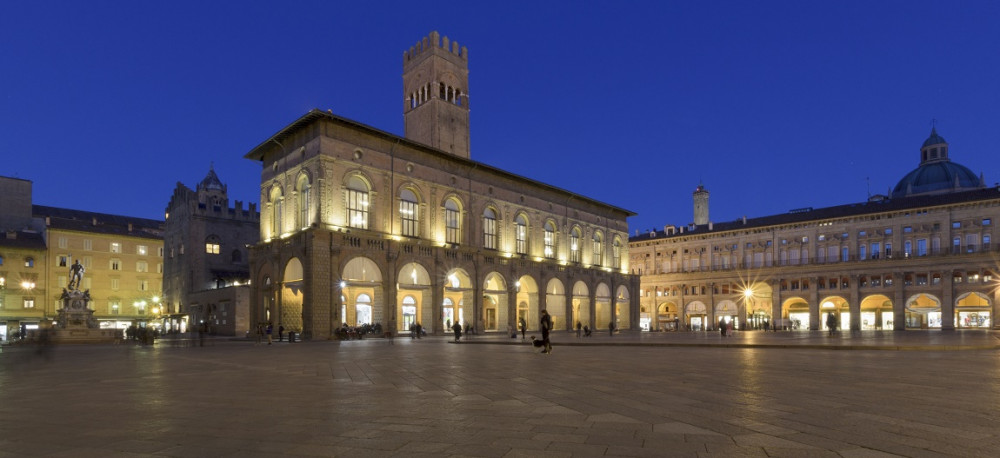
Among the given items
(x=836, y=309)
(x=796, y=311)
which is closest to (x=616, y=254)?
(x=796, y=311)

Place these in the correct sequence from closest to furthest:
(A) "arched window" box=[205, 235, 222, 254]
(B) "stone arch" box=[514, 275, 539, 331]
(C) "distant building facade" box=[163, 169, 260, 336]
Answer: (B) "stone arch" box=[514, 275, 539, 331]
(C) "distant building facade" box=[163, 169, 260, 336]
(A) "arched window" box=[205, 235, 222, 254]

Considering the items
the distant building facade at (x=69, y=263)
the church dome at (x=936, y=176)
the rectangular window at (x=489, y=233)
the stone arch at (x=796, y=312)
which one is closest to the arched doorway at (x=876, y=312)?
the stone arch at (x=796, y=312)

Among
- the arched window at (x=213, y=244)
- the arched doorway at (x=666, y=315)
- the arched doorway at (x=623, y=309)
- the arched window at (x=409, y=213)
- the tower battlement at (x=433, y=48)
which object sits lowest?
the arched doorway at (x=666, y=315)

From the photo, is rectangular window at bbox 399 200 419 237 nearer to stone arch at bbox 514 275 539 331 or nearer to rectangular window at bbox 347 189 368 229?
rectangular window at bbox 347 189 368 229

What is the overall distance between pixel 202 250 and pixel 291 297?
2319 centimetres

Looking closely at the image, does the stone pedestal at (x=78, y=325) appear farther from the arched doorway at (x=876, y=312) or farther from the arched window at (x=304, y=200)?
the arched doorway at (x=876, y=312)

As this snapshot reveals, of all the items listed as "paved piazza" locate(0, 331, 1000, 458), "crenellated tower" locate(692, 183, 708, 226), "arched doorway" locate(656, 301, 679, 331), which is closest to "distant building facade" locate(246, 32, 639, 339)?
"paved piazza" locate(0, 331, 1000, 458)

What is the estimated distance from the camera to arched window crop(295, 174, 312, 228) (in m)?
40.6

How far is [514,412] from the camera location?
789 cm

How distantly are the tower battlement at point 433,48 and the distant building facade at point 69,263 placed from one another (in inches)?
1442

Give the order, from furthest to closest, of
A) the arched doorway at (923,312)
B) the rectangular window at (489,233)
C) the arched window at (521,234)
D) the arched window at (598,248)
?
the arched doorway at (923,312) → the arched window at (598,248) → the arched window at (521,234) → the rectangular window at (489,233)

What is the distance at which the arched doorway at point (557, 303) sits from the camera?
190 feet

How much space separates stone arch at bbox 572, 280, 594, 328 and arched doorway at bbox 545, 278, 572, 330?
3011mm

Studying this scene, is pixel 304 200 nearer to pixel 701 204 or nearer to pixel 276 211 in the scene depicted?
pixel 276 211
